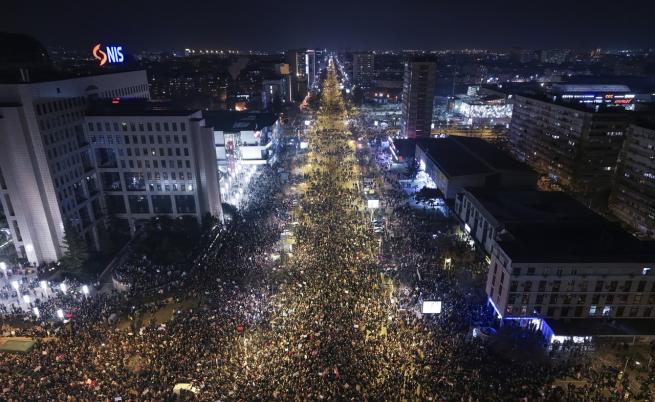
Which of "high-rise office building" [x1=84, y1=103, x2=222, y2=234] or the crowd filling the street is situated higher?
"high-rise office building" [x1=84, y1=103, x2=222, y2=234]

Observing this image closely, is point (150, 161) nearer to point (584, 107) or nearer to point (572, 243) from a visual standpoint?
point (572, 243)

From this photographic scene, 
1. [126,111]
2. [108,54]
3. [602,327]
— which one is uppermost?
[108,54]

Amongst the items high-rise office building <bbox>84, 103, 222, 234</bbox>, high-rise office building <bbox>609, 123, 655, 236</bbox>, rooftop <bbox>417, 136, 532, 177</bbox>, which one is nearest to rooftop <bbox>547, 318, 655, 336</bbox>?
high-rise office building <bbox>609, 123, 655, 236</bbox>

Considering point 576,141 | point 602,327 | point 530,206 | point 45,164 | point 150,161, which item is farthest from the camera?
point 576,141

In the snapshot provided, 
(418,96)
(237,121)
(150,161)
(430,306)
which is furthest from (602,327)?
(418,96)

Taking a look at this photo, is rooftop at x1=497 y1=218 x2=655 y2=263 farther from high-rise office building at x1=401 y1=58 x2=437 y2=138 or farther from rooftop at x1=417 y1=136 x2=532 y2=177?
high-rise office building at x1=401 y1=58 x2=437 y2=138

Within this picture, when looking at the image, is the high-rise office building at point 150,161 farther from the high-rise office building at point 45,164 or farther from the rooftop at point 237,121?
the rooftop at point 237,121
